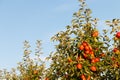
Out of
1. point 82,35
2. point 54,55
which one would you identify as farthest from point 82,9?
point 54,55

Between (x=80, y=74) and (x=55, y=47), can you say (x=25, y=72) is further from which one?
(x=80, y=74)

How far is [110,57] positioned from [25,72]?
6.38 meters

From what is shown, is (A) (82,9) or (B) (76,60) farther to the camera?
(A) (82,9)

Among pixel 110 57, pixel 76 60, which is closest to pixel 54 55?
pixel 76 60

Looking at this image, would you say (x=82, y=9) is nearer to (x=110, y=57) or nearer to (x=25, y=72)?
(x=110, y=57)

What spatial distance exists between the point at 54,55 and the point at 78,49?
100 centimetres

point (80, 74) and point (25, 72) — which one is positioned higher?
point (25, 72)

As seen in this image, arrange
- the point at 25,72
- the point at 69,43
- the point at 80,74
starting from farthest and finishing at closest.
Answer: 1. the point at 25,72
2. the point at 69,43
3. the point at 80,74

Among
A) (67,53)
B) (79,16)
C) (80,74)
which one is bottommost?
(80,74)

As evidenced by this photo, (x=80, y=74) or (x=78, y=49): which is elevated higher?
(x=78, y=49)

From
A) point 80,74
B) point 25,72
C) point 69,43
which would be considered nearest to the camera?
point 80,74

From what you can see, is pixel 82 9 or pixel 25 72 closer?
pixel 82 9

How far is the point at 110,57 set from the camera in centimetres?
1198

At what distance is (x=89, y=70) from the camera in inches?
454
